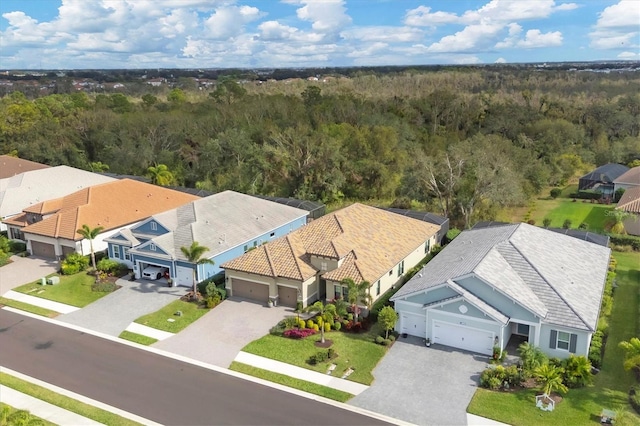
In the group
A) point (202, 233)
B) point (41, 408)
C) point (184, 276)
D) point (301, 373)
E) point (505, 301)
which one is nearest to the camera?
point (41, 408)

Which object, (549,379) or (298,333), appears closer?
(549,379)

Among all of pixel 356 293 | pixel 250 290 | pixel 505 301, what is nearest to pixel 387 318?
pixel 356 293

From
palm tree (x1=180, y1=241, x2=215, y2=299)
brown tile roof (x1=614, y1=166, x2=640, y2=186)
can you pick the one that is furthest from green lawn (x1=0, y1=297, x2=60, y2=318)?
brown tile roof (x1=614, y1=166, x2=640, y2=186)

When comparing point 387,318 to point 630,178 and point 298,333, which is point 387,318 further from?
point 630,178

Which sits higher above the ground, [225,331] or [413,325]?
[413,325]

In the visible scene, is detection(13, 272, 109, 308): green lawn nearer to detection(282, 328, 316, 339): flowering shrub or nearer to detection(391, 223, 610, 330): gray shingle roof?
detection(282, 328, 316, 339): flowering shrub

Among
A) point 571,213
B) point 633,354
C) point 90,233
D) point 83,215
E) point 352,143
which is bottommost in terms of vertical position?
point 571,213
